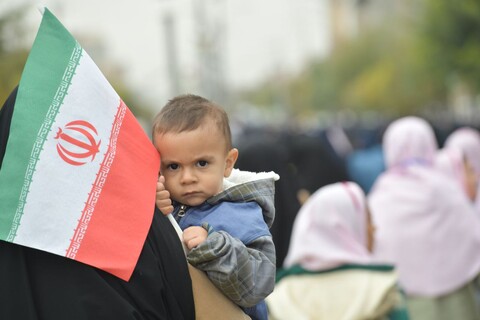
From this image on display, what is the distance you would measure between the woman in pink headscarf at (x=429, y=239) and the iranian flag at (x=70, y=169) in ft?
16.8

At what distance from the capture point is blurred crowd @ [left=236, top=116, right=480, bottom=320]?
219 inches

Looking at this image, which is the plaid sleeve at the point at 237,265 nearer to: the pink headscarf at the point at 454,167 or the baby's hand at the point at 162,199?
the baby's hand at the point at 162,199

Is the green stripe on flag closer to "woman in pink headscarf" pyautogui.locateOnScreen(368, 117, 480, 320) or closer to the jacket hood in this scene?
the jacket hood

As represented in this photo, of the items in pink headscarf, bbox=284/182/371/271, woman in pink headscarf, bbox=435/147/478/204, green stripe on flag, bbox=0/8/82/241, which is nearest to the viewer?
green stripe on flag, bbox=0/8/82/241

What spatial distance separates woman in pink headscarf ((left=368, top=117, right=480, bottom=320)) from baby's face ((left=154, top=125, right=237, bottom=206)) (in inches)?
190

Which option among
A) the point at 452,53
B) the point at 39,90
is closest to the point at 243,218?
the point at 39,90

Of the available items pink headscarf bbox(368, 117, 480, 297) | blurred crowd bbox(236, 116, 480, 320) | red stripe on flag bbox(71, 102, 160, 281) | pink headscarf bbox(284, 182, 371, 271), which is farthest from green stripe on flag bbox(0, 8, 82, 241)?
pink headscarf bbox(368, 117, 480, 297)

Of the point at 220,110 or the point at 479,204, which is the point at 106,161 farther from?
the point at 479,204

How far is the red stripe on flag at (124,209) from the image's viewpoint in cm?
265

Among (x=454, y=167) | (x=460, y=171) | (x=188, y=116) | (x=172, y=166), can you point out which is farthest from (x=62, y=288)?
(x=454, y=167)

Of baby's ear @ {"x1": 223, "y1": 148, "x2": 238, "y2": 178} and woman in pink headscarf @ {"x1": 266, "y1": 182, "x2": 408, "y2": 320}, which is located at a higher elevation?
baby's ear @ {"x1": 223, "y1": 148, "x2": 238, "y2": 178}

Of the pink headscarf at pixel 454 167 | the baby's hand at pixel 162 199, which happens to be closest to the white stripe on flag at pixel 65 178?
the baby's hand at pixel 162 199

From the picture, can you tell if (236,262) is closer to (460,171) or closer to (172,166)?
(172,166)

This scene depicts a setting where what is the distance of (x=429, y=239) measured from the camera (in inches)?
318
